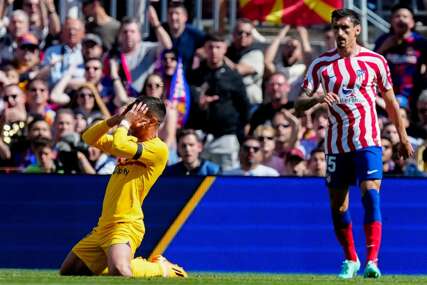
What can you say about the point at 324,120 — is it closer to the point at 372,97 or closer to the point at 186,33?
the point at 186,33

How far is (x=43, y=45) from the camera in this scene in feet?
55.4

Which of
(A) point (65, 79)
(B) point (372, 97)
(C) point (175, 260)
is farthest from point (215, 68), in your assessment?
(B) point (372, 97)

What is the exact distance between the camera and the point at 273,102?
1558cm

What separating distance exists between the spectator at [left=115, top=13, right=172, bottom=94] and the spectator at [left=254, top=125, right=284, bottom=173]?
2.02m

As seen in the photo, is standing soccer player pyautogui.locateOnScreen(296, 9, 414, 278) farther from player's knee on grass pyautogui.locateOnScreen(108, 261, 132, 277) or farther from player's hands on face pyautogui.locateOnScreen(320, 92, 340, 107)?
player's knee on grass pyautogui.locateOnScreen(108, 261, 132, 277)

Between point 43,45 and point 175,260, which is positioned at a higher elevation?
point 43,45

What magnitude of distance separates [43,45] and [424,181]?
6.25m

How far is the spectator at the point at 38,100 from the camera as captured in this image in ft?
51.0

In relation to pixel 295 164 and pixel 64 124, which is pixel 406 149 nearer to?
pixel 295 164

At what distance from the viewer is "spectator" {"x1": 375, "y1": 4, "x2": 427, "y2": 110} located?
1548 cm

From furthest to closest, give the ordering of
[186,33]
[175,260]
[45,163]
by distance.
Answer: [186,33]
[45,163]
[175,260]

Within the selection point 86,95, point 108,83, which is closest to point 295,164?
point 86,95

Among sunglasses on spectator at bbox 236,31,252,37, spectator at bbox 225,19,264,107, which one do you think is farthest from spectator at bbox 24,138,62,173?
sunglasses on spectator at bbox 236,31,252,37

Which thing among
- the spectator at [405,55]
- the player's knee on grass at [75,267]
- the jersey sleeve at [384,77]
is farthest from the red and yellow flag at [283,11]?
the player's knee on grass at [75,267]
